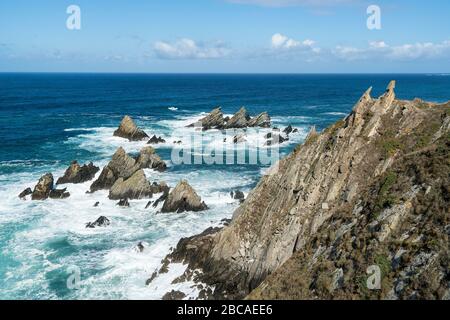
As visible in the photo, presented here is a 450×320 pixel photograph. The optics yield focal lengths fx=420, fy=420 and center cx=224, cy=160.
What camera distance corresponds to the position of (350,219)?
2627 cm

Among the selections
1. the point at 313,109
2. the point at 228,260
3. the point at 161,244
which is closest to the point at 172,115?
the point at 313,109

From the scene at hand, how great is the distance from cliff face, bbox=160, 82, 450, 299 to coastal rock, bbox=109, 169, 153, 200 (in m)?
17.0

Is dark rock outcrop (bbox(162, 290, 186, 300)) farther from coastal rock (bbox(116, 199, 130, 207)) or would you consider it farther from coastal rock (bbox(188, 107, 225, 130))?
coastal rock (bbox(188, 107, 225, 130))

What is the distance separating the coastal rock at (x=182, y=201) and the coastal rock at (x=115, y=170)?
1256cm

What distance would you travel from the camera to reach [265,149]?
3039 inches

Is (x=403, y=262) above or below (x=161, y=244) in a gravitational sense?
above

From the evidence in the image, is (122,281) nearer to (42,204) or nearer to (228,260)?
(228,260)

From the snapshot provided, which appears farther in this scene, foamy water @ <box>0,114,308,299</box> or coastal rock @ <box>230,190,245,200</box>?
coastal rock @ <box>230,190,245,200</box>

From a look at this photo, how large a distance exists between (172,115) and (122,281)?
298 feet

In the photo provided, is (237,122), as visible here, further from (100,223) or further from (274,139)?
(100,223)

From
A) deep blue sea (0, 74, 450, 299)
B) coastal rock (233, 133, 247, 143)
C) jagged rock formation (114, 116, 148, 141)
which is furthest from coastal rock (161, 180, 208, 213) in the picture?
jagged rock formation (114, 116, 148, 141)

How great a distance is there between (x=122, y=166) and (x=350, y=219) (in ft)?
125

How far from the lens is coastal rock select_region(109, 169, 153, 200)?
49.8m

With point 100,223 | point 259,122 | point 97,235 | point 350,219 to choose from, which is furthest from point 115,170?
point 259,122
